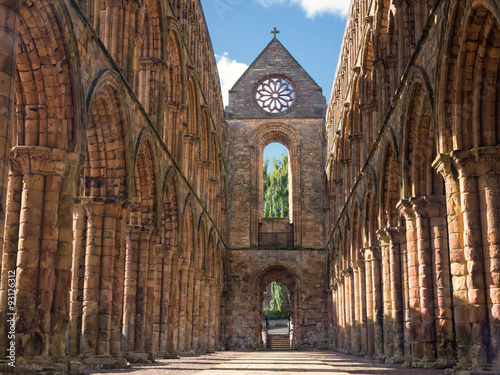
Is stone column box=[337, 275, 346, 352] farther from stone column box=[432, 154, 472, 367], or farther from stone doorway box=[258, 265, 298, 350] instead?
stone column box=[432, 154, 472, 367]

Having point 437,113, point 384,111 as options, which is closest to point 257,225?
point 384,111

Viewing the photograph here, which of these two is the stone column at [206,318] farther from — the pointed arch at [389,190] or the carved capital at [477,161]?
the carved capital at [477,161]

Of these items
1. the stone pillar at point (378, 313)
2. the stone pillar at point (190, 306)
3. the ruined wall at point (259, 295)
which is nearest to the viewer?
the stone pillar at point (378, 313)

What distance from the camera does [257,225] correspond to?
35656 millimetres

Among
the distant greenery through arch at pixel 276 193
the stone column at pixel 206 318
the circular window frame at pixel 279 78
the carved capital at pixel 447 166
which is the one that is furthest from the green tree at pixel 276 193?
the carved capital at pixel 447 166

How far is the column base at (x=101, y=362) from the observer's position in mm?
12578

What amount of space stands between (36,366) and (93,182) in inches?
212

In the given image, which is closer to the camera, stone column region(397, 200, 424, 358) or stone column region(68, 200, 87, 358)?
stone column region(68, 200, 87, 358)

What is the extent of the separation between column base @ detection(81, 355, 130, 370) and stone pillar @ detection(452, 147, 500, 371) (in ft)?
22.8

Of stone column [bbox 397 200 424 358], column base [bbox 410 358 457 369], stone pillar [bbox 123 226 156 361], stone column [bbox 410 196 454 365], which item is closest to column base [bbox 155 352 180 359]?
stone pillar [bbox 123 226 156 361]

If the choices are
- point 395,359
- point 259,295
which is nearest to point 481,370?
point 395,359

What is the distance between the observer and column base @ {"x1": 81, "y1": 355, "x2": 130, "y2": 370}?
41.3ft

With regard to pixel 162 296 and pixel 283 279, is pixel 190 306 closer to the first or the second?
pixel 162 296

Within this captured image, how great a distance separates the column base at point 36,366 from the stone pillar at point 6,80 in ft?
7.90
